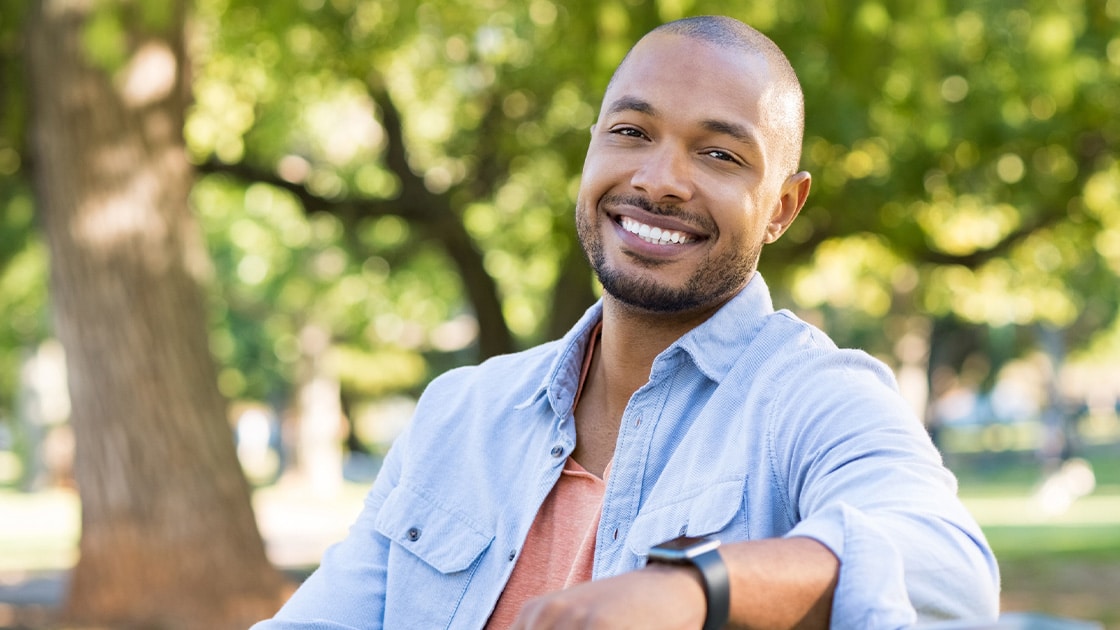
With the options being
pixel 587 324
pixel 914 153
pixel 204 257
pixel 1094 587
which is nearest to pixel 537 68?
pixel 914 153

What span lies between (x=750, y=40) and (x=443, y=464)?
2.82 feet

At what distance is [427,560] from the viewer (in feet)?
7.57

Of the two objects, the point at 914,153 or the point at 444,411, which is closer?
the point at 444,411

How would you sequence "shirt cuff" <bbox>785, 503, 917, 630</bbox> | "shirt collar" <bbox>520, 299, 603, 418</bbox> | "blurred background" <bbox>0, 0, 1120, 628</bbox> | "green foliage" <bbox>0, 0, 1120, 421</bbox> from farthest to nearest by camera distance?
"blurred background" <bbox>0, 0, 1120, 628</bbox>
"green foliage" <bbox>0, 0, 1120, 421</bbox>
"shirt collar" <bbox>520, 299, 603, 418</bbox>
"shirt cuff" <bbox>785, 503, 917, 630</bbox>

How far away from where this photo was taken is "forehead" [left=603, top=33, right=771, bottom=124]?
2137mm

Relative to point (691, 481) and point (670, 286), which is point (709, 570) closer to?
point (691, 481)

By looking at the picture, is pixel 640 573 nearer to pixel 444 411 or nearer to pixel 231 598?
pixel 444 411

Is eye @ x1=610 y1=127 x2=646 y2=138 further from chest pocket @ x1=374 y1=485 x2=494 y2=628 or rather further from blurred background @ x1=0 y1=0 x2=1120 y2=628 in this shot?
blurred background @ x1=0 y1=0 x2=1120 y2=628

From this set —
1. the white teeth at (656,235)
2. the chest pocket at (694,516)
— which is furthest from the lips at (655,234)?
the chest pocket at (694,516)

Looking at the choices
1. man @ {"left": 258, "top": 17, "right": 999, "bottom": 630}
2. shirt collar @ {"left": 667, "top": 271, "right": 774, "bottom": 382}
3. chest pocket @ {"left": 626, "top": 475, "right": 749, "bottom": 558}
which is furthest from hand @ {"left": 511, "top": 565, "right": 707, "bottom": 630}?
shirt collar @ {"left": 667, "top": 271, "right": 774, "bottom": 382}

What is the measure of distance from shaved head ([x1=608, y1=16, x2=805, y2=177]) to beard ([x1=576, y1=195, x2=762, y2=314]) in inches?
6.8

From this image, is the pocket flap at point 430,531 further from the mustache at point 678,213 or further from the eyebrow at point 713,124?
the eyebrow at point 713,124

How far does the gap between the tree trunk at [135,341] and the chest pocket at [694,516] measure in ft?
22.8

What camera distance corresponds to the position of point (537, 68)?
40.0 ft
